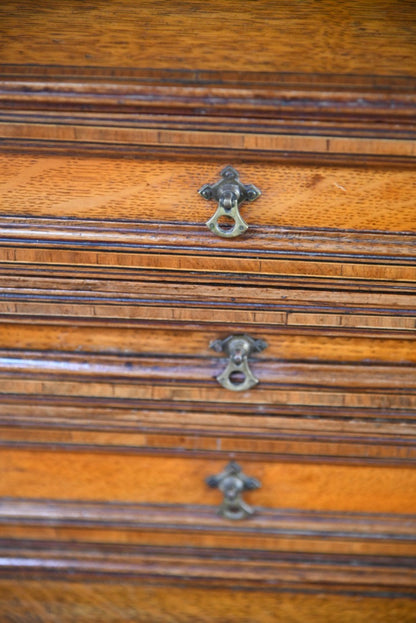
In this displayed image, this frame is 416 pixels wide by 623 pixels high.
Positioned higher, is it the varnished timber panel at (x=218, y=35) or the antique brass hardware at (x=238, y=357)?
the varnished timber panel at (x=218, y=35)

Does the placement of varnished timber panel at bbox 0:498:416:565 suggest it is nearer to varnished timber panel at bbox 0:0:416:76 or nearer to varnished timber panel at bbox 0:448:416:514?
varnished timber panel at bbox 0:448:416:514

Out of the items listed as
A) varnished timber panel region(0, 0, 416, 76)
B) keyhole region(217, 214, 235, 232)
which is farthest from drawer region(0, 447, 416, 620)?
varnished timber panel region(0, 0, 416, 76)

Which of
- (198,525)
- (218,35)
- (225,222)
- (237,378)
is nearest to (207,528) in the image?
(198,525)

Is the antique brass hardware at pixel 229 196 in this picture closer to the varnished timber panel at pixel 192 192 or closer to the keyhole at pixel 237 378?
the varnished timber panel at pixel 192 192

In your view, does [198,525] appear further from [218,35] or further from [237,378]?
[218,35]

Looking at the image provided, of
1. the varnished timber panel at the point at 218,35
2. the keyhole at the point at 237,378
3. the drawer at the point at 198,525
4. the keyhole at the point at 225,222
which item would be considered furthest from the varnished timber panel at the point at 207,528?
the varnished timber panel at the point at 218,35

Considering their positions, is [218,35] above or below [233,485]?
above
